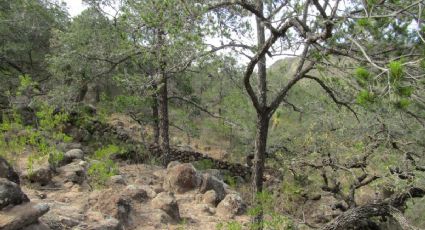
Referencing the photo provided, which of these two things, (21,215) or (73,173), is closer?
(21,215)

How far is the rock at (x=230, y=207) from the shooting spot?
289 inches

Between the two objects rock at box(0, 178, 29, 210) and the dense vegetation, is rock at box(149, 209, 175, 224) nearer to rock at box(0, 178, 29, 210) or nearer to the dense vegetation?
the dense vegetation

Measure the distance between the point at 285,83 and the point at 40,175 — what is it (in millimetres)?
4925

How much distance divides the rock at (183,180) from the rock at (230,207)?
0.93 metres

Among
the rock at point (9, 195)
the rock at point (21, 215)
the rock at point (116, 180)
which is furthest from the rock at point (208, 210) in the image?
the rock at point (9, 195)

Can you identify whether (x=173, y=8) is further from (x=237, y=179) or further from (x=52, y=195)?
(x=237, y=179)

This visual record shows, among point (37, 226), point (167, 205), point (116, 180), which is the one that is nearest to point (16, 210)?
point (37, 226)

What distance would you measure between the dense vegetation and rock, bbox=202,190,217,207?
1038mm

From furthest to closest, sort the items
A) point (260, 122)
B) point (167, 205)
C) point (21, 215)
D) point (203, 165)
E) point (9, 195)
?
point (203, 165), point (260, 122), point (167, 205), point (9, 195), point (21, 215)

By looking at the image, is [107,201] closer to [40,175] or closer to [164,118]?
[40,175]

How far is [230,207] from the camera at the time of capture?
294 inches

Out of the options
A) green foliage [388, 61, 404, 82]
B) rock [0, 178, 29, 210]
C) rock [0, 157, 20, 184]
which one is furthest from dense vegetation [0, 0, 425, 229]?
rock [0, 178, 29, 210]

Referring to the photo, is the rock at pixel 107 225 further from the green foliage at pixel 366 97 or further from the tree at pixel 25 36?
the tree at pixel 25 36

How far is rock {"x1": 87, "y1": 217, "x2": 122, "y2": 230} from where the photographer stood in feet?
15.0
